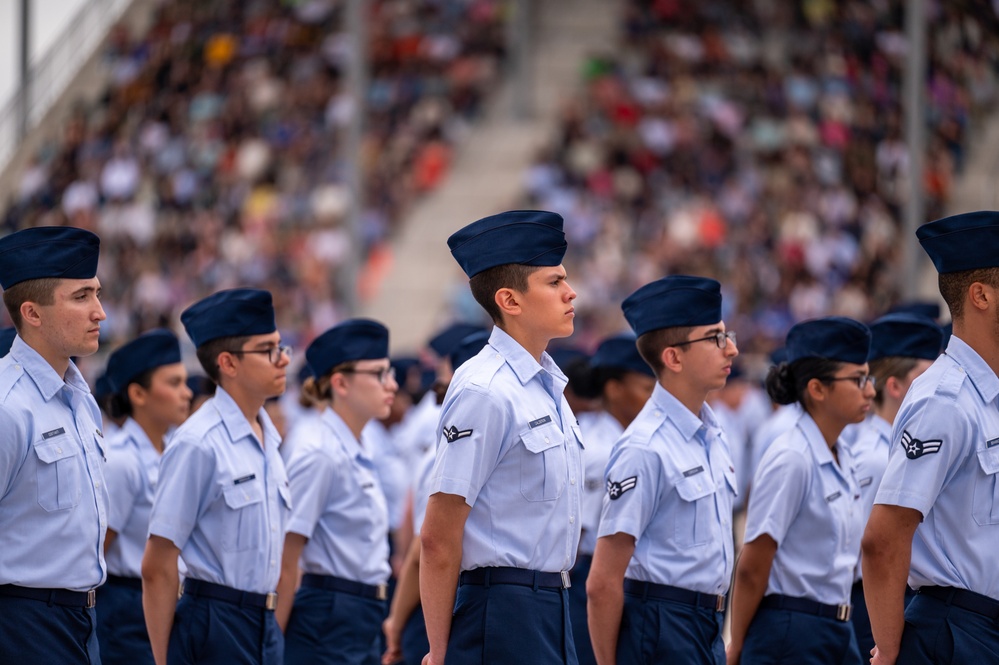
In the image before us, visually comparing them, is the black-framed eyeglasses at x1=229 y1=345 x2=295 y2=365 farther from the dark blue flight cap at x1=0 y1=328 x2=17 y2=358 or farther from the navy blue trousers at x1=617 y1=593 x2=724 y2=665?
the navy blue trousers at x1=617 y1=593 x2=724 y2=665

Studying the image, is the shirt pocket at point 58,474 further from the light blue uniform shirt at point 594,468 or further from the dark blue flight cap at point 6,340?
the light blue uniform shirt at point 594,468

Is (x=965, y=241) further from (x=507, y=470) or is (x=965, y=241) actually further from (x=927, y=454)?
(x=507, y=470)

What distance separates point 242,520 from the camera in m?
5.04

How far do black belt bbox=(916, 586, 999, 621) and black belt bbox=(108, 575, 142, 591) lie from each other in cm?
313

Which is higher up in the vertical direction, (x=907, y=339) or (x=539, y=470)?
(x=907, y=339)

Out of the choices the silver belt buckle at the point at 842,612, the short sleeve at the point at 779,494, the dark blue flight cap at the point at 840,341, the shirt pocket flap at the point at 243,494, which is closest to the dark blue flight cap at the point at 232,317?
the shirt pocket flap at the point at 243,494

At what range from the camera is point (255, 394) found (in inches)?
210

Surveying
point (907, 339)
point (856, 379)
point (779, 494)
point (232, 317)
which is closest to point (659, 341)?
point (779, 494)

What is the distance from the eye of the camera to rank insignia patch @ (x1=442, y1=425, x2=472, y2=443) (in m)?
4.20

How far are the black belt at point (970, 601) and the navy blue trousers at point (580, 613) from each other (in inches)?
98.8

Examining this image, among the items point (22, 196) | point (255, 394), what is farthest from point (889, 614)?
point (22, 196)

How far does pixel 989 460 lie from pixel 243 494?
2442 mm

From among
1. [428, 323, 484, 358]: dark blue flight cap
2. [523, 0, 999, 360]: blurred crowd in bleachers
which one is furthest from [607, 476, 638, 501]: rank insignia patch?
[523, 0, 999, 360]: blurred crowd in bleachers

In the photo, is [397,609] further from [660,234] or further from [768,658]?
[660,234]
